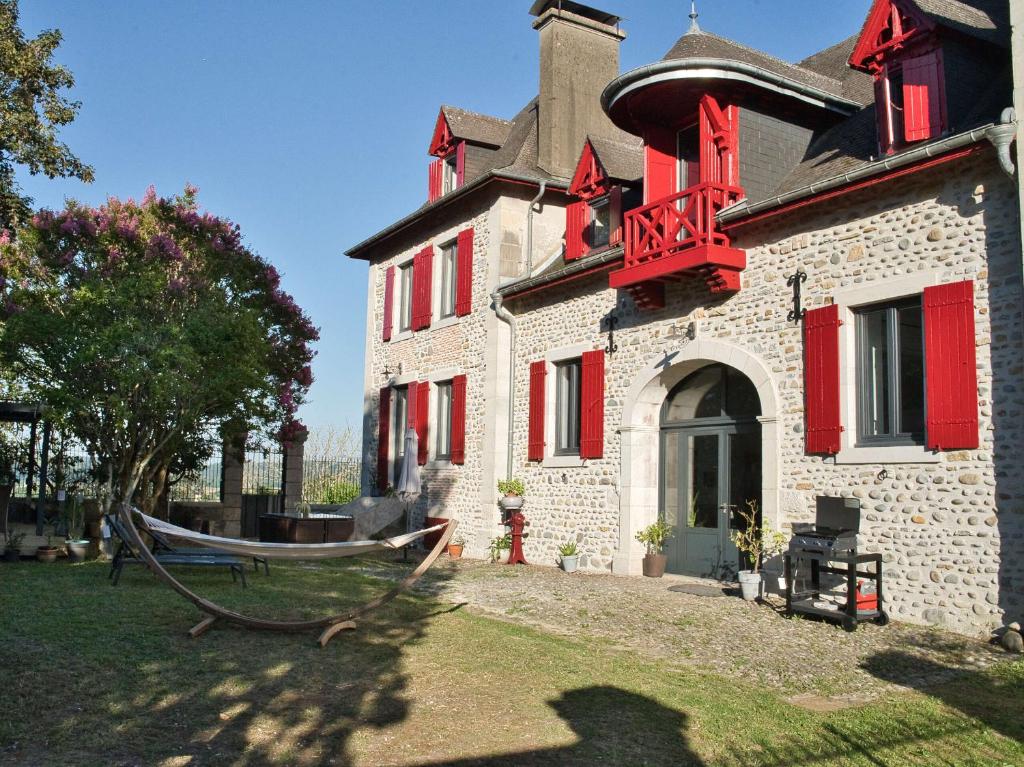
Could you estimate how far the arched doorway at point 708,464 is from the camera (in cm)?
1037

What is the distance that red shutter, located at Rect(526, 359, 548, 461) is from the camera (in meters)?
12.9

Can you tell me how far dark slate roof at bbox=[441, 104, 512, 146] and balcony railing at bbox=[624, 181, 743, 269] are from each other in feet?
20.6

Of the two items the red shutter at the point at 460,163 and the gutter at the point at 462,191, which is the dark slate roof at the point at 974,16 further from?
the red shutter at the point at 460,163

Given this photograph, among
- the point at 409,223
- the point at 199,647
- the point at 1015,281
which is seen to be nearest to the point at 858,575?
the point at 1015,281

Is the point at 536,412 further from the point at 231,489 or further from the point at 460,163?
the point at 231,489

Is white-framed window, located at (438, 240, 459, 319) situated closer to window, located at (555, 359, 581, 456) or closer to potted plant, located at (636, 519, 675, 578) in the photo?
window, located at (555, 359, 581, 456)

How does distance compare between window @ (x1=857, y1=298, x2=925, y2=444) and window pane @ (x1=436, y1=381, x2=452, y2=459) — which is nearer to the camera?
window @ (x1=857, y1=298, x2=925, y2=444)

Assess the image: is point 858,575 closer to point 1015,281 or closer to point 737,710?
point 1015,281

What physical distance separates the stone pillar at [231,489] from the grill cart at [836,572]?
11631mm

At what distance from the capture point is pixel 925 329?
26.1ft

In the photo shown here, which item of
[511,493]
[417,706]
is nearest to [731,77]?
[511,493]

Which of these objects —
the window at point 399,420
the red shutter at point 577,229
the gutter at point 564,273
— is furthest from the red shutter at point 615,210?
the window at point 399,420

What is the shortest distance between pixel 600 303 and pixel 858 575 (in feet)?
17.6

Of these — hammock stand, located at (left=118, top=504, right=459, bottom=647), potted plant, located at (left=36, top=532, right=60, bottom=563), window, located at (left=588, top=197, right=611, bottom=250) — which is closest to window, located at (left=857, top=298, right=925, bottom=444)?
hammock stand, located at (left=118, top=504, right=459, bottom=647)
